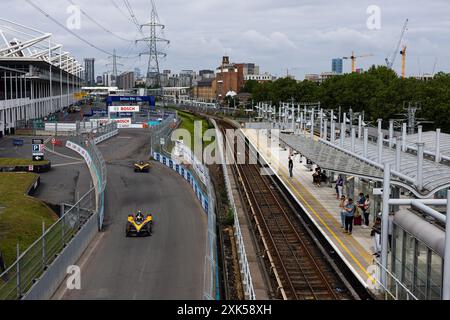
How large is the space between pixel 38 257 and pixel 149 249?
4.41 meters

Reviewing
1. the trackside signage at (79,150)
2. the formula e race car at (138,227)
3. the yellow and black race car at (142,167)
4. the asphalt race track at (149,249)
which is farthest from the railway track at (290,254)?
the trackside signage at (79,150)

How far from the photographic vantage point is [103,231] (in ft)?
67.1

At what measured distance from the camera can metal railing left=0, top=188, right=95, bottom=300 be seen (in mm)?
12156

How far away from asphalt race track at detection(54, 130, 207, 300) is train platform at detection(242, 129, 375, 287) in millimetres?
4208

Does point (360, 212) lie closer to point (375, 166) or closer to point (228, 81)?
point (375, 166)

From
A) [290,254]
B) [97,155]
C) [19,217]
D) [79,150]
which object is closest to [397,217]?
[290,254]

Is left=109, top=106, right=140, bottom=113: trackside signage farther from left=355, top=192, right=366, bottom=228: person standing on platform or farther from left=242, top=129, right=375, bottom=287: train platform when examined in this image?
left=355, top=192, right=366, bottom=228: person standing on platform

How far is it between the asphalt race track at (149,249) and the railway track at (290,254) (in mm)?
2249

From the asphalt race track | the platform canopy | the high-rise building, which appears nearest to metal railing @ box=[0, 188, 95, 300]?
the asphalt race track

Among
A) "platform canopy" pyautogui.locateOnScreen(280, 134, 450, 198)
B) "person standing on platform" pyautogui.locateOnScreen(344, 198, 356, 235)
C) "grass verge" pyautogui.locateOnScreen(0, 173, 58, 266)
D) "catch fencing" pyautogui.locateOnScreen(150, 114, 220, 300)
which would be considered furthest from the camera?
"person standing on platform" pyautogui.locateOnScreen(344, 198, 356, 235)

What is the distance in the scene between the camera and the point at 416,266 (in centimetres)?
1176

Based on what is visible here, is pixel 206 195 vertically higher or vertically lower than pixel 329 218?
higher
